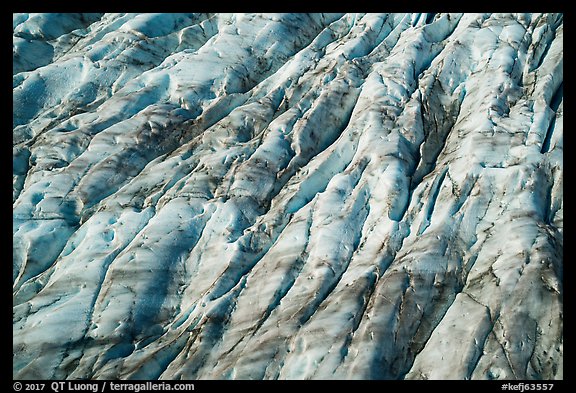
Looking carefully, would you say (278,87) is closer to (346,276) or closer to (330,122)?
(330,122)

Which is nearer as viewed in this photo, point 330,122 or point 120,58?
point 330,122

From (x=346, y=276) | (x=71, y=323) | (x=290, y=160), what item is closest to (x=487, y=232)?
(x=346, y=276)

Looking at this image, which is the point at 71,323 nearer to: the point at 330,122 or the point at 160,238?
the point at 160,238

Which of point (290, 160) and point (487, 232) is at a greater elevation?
point (290, 160)
